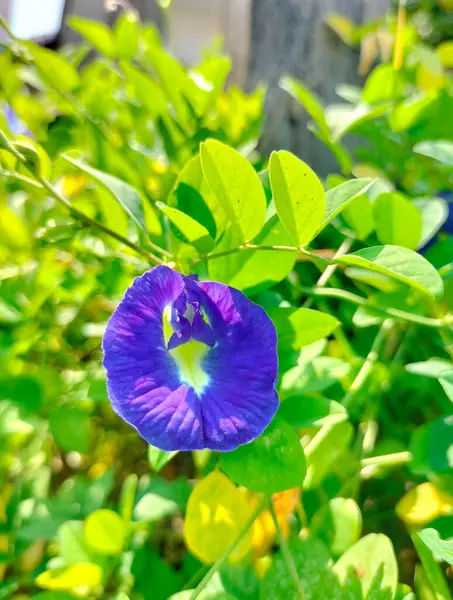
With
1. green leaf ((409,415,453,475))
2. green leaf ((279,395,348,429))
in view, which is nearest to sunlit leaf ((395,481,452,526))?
green leaf ((409,415,453,475))

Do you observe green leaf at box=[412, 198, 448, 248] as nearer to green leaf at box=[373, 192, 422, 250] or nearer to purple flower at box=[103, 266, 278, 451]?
green leaf at box=[373, 192, 422, 250]

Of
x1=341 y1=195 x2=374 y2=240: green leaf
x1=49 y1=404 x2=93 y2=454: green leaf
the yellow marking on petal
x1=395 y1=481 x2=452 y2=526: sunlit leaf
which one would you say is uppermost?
x1=341 y1=195 x2=374 y2=240: green leaf

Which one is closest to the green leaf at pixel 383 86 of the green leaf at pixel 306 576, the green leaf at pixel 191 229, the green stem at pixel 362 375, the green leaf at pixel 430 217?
the green leaf at pixel 430 217

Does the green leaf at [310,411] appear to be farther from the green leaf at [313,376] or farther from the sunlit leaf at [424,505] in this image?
the sunlit leaf at [424,505]

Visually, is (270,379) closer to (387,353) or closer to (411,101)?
(387,353)

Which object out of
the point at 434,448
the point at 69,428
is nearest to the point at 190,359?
the point at 434,448

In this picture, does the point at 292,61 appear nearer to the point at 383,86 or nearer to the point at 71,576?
the point at 383,86
